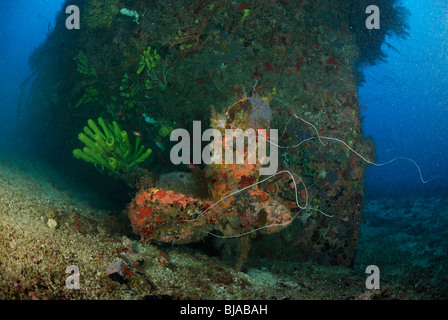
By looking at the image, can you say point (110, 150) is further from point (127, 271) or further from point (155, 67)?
point (127, 271)

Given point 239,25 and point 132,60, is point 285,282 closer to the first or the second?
point 239,25

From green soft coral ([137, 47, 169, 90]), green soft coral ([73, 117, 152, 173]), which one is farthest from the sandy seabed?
green soft coral ([137, 47, 169, 90])

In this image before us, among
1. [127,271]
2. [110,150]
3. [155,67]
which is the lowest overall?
[127,271]

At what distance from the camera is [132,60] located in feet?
17.7

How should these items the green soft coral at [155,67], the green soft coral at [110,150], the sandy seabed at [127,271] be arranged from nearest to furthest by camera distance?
the sandy seabed at [127,271] < the green soft coral at [110,150] < the green soft coral at [155,67]

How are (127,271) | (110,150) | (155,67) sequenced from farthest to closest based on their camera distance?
1. (155,67)
2. (110,150)
3. (127,271)

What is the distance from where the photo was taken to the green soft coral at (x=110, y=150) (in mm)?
4438

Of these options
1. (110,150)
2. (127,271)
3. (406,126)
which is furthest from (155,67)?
(406,126)

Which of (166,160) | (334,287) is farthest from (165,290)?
(166,160)

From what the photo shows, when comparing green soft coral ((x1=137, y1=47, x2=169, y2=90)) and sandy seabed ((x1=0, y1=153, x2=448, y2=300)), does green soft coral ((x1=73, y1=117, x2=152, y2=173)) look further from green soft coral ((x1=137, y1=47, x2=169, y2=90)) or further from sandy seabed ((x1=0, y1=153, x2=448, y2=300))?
green soft coral ((x1=137, y1=47, x2=169, y2=90))

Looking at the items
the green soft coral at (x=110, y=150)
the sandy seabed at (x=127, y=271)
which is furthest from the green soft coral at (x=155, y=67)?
the sandy seabed at (x=127, y=271)

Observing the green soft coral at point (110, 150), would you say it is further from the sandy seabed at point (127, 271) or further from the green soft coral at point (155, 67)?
the green soft coral at point (155, 67)

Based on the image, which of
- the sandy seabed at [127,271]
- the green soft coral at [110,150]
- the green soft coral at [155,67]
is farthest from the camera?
the green soft coral at [155,67]

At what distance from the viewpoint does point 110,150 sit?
4.63 metres
